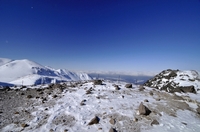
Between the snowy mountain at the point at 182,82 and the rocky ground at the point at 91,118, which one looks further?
the snowy mountain at the point at 182,82

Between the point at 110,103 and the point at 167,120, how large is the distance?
540 centimetres

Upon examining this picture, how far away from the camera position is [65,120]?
7855 millimetres

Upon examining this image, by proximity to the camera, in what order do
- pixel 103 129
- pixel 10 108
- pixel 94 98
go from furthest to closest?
pixel 94 98, pixel 10 108, pixel 103 129

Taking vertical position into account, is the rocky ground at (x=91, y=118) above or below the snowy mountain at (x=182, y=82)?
above

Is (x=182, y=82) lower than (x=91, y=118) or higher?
lower

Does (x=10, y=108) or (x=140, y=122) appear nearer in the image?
(x=140, y=122)

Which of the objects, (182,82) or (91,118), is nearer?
(91,118)

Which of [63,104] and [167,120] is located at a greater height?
[63,104]

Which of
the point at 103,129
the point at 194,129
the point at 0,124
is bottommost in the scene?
the point at 194,129

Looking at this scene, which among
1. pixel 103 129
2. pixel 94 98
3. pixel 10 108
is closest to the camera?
pixel 103 129

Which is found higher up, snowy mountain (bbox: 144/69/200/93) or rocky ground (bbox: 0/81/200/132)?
rocky ground (bbox: 0/81/200/132)

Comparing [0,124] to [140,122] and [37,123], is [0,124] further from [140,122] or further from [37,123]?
[140,122]

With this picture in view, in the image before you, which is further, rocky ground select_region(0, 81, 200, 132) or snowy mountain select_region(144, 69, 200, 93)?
snowy mountain select_region(144, 69, 200, 93)

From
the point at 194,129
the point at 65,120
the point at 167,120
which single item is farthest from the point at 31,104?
the point at 194,129
